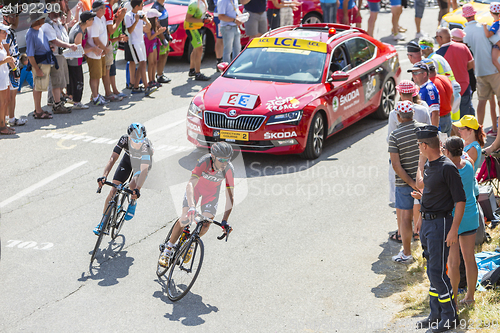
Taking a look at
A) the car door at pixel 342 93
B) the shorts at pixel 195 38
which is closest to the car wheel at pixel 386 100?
the car door at pixel 342 93

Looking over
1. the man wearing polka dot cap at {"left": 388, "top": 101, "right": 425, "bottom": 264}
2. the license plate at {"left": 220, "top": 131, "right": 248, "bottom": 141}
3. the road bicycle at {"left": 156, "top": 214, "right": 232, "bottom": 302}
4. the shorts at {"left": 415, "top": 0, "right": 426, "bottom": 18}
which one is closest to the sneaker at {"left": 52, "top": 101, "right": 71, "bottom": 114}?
the license plate at {"left": 220, "top": 131, "right": 248, "bottom": 141}

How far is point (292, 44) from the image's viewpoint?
434 inches

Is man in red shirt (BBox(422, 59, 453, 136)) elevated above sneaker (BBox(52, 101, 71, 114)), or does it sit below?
above

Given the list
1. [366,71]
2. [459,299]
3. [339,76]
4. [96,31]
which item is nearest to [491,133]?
[366,71]

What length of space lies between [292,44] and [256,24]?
4682 millimetres

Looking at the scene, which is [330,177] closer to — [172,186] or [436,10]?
[172,186]

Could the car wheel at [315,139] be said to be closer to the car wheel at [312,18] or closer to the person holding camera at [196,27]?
the person holding camera at [196,27]

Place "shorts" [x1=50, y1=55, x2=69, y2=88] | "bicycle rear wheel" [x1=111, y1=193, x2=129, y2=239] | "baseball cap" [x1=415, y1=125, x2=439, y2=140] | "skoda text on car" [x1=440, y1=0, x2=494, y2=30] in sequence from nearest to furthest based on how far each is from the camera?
"baseball cap" [x1=415, y1=125, x2=439, y2=140] → "bicycle rear wheel" [x1=111, y1=193, x2=129, y2=239] → "shorts" [x1=50, y1=55, x2=69, y2=88] → "skoda text on car" [x1=440, y1=0, x2=494, y2=30]

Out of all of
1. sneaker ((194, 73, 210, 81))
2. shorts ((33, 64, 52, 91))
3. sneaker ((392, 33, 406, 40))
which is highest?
shorts ((33, 64, 52, 91))

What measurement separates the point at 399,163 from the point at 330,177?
2.81 metres

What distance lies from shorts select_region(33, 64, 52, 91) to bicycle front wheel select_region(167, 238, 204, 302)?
662cm

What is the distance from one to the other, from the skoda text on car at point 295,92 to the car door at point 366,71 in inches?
0.8

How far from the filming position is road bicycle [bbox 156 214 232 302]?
20.7 feet

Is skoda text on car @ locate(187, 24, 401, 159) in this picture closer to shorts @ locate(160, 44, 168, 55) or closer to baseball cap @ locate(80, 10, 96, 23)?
baseball cap @ locate(80, 10, 96, 23)
